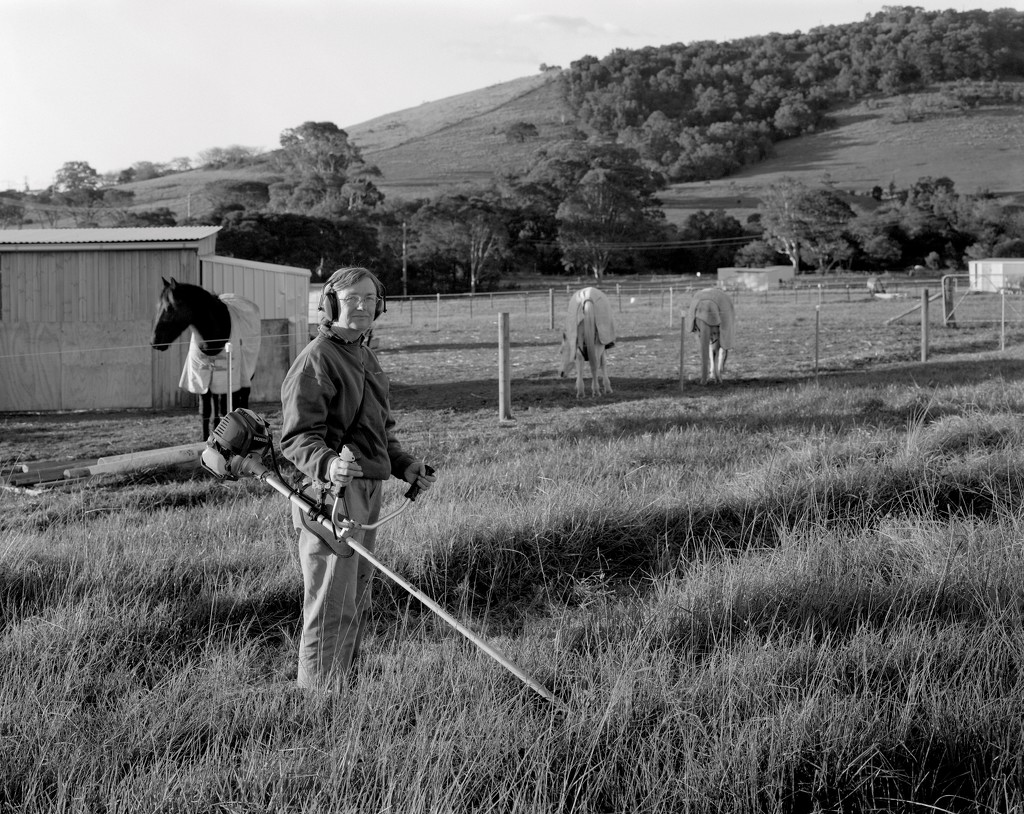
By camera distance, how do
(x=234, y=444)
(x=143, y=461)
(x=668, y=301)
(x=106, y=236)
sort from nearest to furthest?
(x=234, y=444)
(x=143, y=461)
(x=106, y=236)
(x=668, y=301)

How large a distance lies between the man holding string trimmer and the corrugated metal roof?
13.5 metres

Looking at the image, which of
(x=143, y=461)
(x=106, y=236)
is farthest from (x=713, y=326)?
(x=143, y=461)

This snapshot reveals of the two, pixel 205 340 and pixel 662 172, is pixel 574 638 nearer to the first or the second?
pixel 205 340

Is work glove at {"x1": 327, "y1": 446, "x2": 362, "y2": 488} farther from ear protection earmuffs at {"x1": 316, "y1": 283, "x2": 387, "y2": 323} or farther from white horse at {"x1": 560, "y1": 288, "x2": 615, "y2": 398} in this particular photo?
white horse at {"x1": 560, "y1": 288, "x2": 615, "y2": 398}

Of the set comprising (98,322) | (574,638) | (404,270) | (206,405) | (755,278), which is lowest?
(574,638)

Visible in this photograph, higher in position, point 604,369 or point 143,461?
point 604,369

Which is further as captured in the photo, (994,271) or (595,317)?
(994,271)

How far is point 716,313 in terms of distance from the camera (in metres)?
17.4

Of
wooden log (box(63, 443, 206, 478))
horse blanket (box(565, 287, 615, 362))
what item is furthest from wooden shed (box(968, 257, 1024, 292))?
wooden log (box(63, 443, 206, 478))

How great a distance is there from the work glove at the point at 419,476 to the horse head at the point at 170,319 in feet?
28.5

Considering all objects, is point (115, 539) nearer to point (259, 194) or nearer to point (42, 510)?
point (42, 510)

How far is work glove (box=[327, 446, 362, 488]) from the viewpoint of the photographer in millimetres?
3861

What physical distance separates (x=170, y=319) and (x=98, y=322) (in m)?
5.17

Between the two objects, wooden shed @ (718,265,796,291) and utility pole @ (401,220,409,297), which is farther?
wooden shed @ (718,265,796,291)
